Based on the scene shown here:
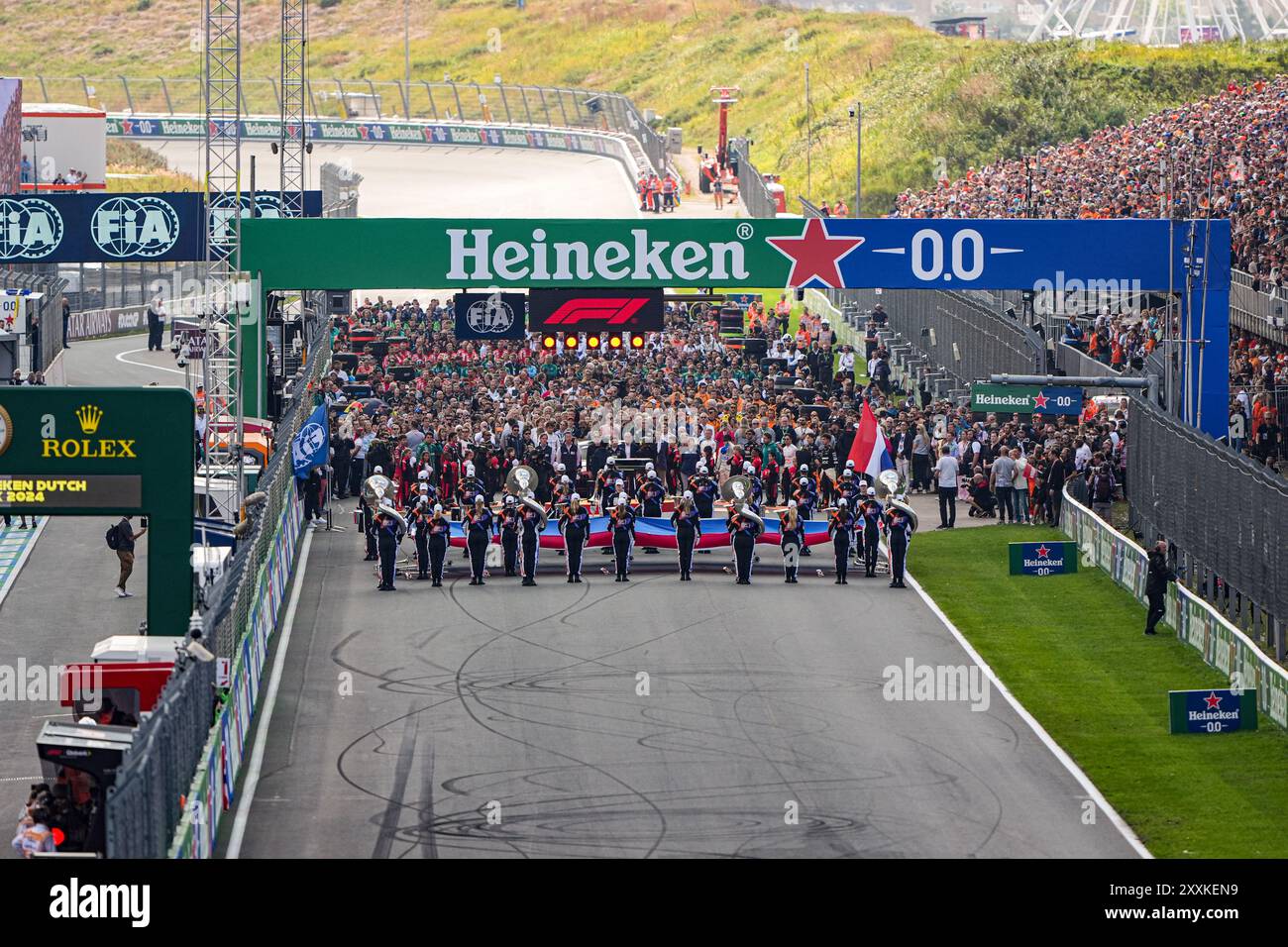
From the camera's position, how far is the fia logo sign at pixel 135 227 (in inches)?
1526

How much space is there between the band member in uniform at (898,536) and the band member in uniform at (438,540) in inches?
266

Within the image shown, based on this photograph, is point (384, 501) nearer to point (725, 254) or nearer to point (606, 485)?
point (606, 485)

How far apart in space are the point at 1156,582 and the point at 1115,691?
3.11m

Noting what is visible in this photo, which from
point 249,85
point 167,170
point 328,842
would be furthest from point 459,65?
point 328,842

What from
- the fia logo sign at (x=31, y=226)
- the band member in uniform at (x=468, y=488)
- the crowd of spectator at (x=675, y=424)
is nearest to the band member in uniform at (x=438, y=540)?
the band member in uniform at (x=468, y=488)

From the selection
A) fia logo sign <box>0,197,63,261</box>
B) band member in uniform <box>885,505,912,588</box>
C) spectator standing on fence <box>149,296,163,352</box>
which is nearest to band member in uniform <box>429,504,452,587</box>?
band member in uniform <box>885,505,912,588</box>

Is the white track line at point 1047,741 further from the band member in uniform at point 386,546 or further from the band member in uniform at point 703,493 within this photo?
the band member in uniform at point 386,546

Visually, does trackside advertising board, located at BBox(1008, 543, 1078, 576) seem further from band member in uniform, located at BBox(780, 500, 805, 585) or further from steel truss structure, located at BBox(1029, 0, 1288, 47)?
steel truss structure, located at BBox(1029, 0, 1288, 47)

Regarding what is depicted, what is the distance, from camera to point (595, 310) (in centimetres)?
A: 3544

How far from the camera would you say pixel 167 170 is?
88.1 metres

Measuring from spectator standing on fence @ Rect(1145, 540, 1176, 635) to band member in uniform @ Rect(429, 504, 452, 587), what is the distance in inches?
412

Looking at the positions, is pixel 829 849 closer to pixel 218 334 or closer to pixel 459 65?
pixel 218 334

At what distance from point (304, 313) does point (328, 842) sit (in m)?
29.3

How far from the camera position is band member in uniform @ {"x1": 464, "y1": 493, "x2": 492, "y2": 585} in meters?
31.2
